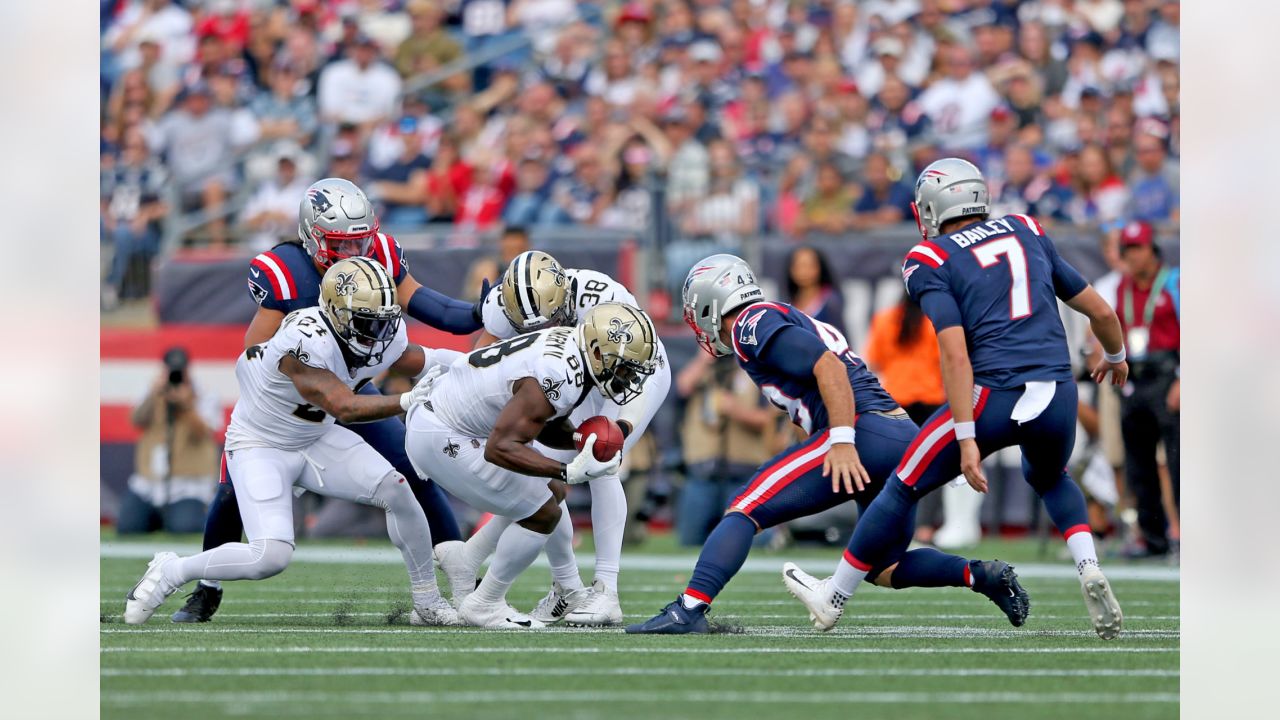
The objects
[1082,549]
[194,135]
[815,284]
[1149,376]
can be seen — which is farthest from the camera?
[194,135]

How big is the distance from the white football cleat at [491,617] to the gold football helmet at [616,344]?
101cm

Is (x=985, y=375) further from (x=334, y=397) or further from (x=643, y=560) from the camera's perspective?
(x=643, y=560)

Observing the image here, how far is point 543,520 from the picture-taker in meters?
6.73

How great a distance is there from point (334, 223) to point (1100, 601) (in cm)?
328

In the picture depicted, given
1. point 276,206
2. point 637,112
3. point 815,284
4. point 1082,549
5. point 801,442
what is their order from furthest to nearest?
point 637,112
point 276,206
point 815,284
point 801,442
point 1082,549

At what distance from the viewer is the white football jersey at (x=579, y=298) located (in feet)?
23.7

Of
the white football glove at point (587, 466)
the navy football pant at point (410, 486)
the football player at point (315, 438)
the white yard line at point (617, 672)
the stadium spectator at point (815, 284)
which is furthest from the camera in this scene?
the stadium spectator at point (815, 284)

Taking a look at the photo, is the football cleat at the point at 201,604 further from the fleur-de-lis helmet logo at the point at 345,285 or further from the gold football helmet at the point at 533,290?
the gold football helmet at the point at 533,290

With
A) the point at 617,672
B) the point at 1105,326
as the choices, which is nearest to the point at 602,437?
the point at 617,672

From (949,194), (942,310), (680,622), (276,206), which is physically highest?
(949,194)

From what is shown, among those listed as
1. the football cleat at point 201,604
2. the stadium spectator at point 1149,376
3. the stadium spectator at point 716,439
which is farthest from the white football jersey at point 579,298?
the stadium spectator at point 716,439
